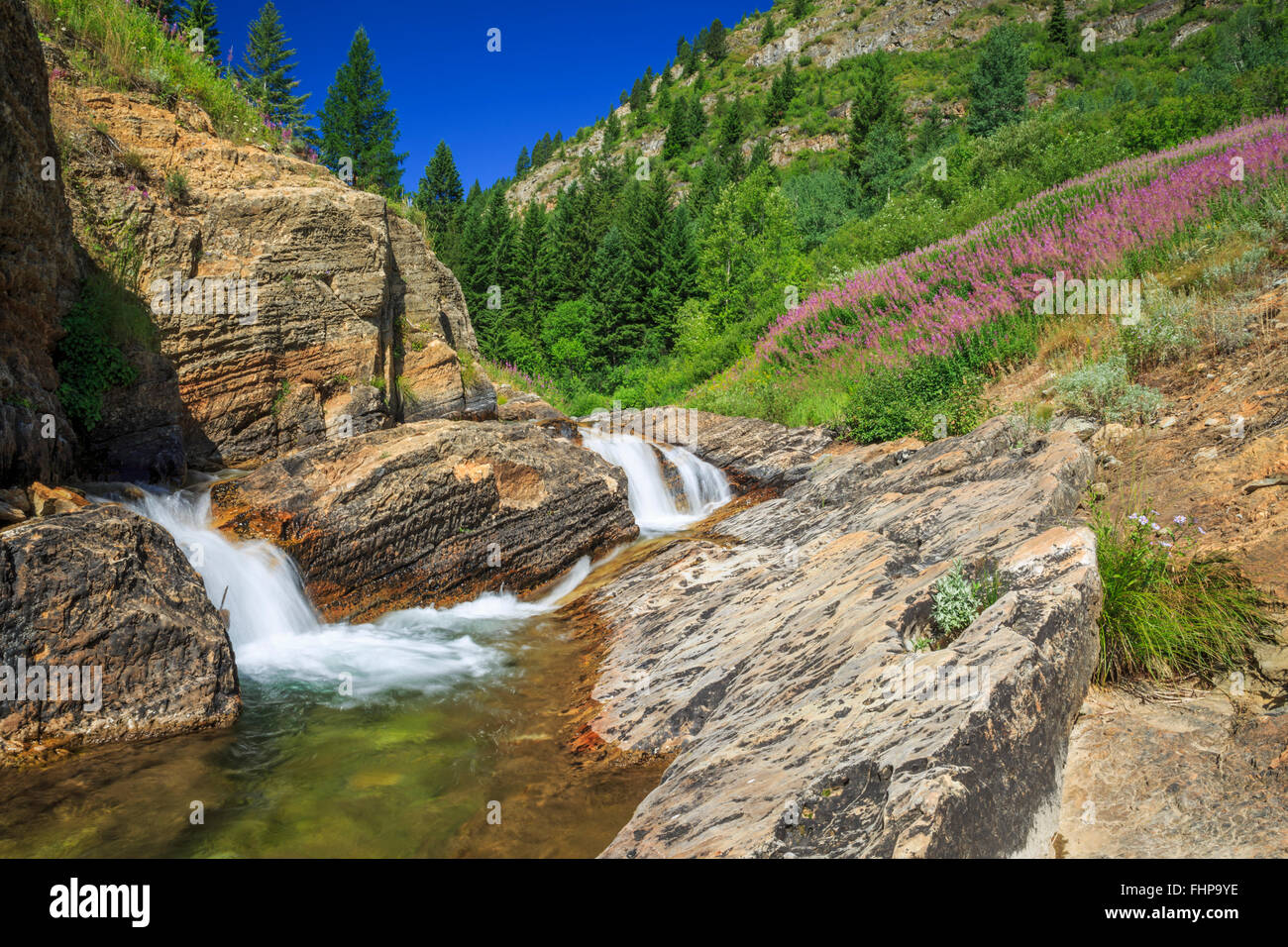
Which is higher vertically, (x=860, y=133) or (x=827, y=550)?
(x=860, y=133)

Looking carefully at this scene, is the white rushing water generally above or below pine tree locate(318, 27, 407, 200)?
below

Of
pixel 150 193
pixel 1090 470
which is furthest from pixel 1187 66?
pixel 150 193

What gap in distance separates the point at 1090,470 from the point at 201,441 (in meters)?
12.7

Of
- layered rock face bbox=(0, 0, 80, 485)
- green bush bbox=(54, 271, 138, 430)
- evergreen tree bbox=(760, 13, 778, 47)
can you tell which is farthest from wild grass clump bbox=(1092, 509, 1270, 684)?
evergreen tree bbox=(760, 13, 778, 47)

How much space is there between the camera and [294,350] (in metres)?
12.1

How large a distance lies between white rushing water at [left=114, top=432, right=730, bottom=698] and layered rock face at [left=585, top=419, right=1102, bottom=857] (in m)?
1.73

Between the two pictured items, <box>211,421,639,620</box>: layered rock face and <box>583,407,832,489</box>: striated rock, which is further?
<box>583,407,832,489</box>: striated rock

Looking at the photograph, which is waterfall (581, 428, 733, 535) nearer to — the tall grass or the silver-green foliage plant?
the silver-green foliage plant

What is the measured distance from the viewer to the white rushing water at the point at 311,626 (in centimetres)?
723

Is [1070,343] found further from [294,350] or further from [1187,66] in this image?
[1187,66]

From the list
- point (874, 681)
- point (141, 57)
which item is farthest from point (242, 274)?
point (874, 681)

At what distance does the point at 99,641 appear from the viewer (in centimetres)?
560

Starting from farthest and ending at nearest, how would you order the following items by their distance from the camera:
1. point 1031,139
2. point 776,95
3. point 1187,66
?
1. point 776,95
2. point 1187,66
3. point 1031,139

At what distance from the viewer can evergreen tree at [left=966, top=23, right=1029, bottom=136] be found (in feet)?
167
